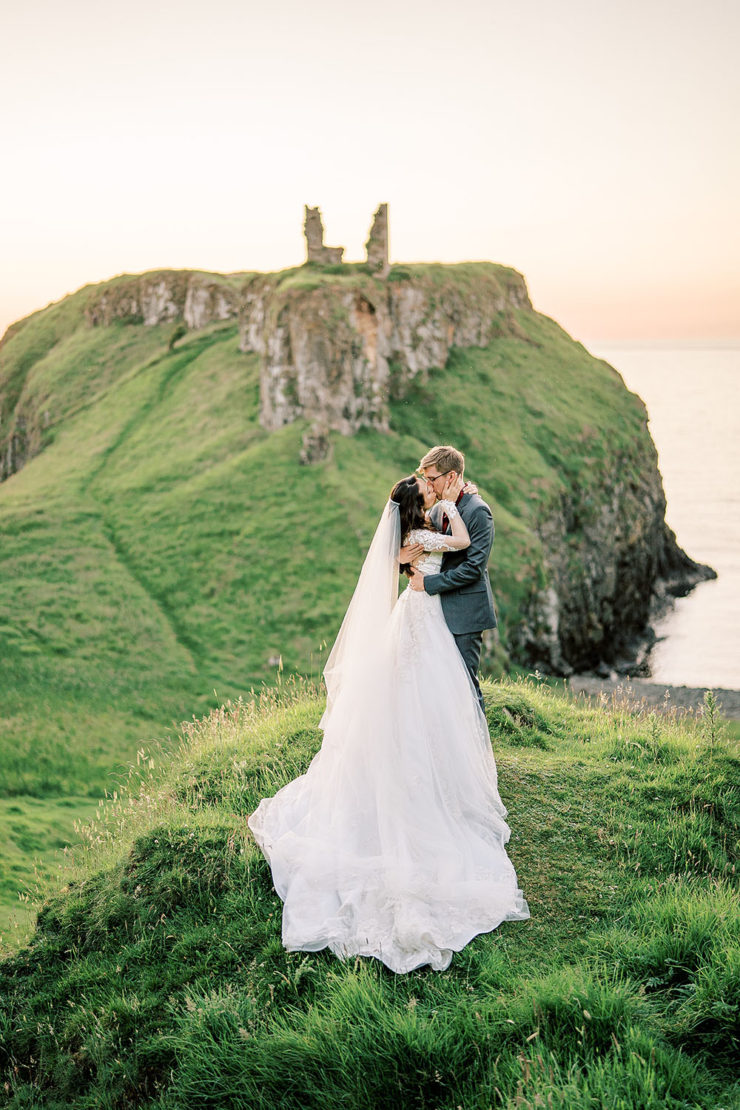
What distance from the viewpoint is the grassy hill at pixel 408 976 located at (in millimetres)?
4996

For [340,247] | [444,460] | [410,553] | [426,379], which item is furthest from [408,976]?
[340,247]

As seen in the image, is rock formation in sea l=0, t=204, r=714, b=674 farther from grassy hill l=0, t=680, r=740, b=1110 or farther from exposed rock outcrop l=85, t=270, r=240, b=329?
grassy hill l=0, t=680, r=740, b=1110

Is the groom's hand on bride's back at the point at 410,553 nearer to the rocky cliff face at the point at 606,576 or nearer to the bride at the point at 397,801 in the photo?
the bride at the point at 397,801

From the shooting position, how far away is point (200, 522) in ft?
169

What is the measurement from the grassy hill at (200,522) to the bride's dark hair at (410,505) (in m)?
12.9

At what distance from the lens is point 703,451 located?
15388 centimetres

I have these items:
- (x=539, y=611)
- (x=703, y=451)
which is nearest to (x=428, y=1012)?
(x=539, y=611)

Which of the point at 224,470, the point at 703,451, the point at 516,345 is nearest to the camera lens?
the point at 224,470

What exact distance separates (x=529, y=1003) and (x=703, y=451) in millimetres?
165219

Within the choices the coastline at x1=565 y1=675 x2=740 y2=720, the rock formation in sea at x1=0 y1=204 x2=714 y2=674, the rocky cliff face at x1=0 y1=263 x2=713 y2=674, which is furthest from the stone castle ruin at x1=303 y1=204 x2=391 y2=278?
the coastline at x1=565 y1=675 x2=740 y2=720

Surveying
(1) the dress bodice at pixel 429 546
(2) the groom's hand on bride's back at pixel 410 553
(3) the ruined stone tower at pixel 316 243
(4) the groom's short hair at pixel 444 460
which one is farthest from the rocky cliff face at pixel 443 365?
(4) the groom's short hair at pixel 444 460

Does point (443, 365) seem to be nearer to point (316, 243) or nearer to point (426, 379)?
point (426, 379)

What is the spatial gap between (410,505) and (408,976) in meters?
4.71

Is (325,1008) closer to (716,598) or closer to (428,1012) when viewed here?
(428,1012)
